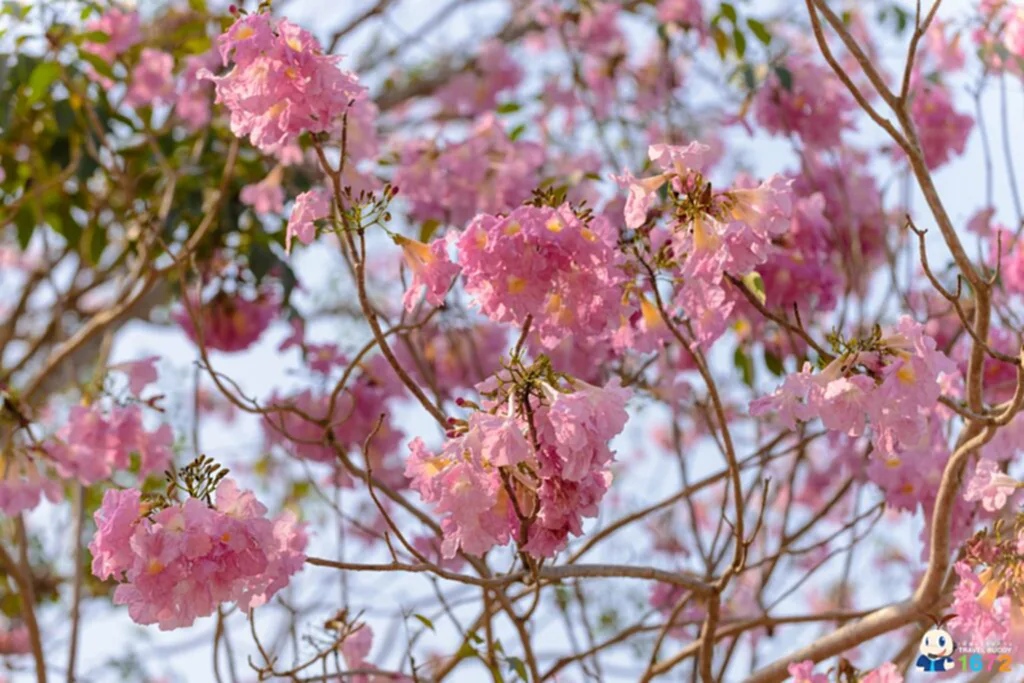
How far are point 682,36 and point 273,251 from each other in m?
1.26

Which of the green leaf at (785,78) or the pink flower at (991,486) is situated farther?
the green leaf at (785,78)

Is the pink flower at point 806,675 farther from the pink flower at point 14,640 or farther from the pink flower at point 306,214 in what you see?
the pink flower at point 14,640

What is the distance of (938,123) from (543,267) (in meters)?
1.64

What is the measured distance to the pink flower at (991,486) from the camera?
1534 millimetres

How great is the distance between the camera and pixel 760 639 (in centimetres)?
334

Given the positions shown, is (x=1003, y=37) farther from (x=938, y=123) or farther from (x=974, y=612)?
(x=974, y=612)

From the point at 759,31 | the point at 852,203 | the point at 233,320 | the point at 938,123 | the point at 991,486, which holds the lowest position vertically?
the point at 991,486

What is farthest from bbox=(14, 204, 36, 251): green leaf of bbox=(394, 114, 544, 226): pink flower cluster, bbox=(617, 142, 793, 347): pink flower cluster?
bbox=(617, 142, 793, 347): pink flower cluster

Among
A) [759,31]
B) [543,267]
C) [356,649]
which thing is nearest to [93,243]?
[356,649]

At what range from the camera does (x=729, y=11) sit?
286 cm

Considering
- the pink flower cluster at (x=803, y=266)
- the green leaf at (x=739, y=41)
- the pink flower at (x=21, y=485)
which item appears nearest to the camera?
the pink flower at (x=21, y=485)

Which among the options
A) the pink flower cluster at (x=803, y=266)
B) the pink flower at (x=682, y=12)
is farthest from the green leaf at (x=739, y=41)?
the pink flower cluster at (x=803, y=266)

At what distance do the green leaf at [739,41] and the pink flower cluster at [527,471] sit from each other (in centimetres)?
176

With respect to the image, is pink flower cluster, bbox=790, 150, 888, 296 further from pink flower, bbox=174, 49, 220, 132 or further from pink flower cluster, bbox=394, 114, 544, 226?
pink flower, bbox=174, 49, 220, 132
